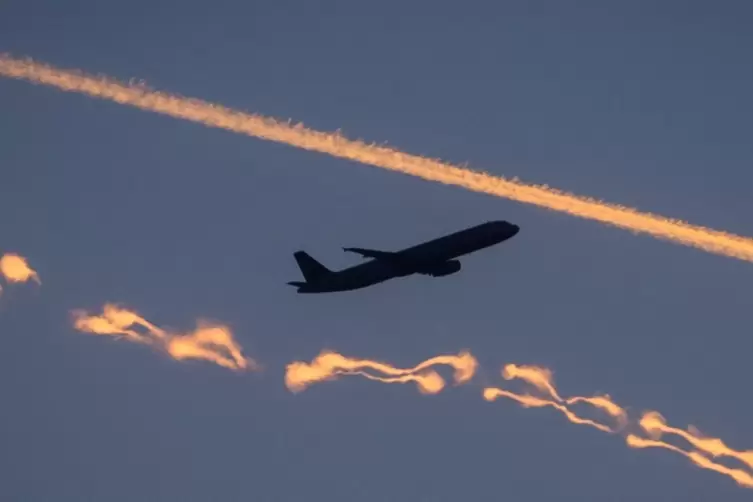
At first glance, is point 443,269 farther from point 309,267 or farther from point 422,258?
point 309,267

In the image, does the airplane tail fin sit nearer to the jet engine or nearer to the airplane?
the airplane

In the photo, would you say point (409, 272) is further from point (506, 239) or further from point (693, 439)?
point (693, 439)

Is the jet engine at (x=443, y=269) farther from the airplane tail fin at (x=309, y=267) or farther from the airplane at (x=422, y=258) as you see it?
the airplane tail fin at (x=309, y=267)

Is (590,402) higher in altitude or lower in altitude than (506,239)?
lower

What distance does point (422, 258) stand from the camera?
175m

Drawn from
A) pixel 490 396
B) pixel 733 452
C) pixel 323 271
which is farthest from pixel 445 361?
pixel 733 452

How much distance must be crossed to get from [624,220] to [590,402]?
23612 mm

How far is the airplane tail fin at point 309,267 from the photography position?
187 m

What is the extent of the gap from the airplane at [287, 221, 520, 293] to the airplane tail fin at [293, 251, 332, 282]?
339 cm

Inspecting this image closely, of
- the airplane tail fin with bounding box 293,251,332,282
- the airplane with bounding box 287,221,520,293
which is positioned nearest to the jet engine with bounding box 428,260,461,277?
the airplane with bounding box 287,221,520,293

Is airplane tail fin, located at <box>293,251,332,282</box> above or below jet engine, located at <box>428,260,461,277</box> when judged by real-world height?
above

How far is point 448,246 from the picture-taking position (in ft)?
577

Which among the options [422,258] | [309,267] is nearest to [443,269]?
[422,258]

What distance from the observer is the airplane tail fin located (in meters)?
187
